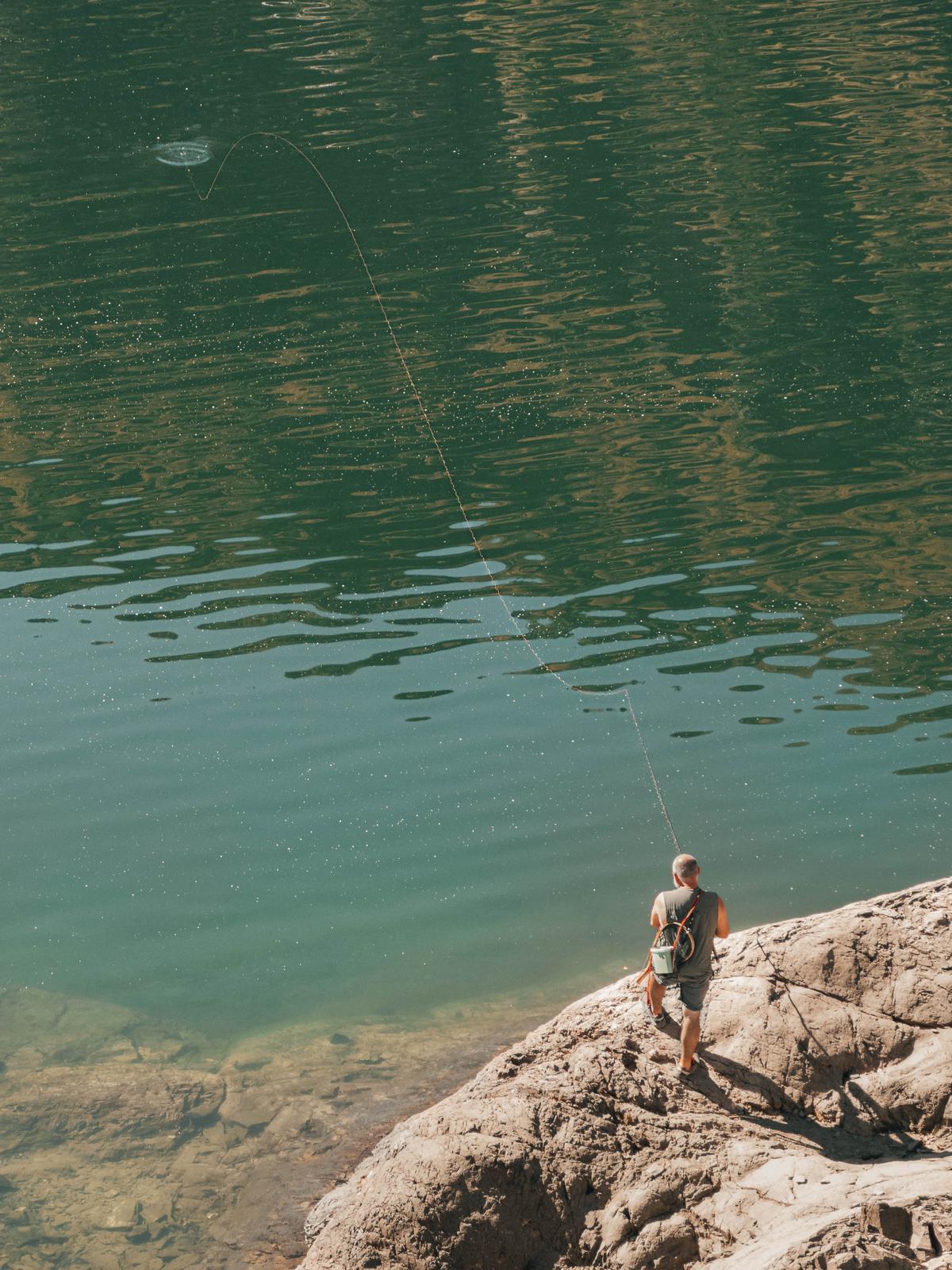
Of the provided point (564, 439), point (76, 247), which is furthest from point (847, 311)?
point (76, 247)

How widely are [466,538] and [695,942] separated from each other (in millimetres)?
10132

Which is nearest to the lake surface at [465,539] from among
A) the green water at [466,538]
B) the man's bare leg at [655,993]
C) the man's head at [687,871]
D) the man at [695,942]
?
the green water at [466,538]

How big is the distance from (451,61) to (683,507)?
78.1ft

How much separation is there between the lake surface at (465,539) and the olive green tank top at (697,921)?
3531mm

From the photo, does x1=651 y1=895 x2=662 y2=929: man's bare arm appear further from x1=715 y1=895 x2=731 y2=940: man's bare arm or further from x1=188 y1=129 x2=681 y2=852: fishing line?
x1=188 y1=129 x2=681 y2=852: fishing line

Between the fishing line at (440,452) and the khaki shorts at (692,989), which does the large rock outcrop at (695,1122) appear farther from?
the fishing line at (440,452)

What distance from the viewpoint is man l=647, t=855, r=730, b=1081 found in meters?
8.08

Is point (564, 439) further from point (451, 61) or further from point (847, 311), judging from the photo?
point (451, 61)

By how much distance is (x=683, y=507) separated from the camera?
1781 cm

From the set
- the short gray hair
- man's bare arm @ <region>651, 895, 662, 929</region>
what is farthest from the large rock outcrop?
the short gray hair

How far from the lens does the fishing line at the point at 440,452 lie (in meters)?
13.9

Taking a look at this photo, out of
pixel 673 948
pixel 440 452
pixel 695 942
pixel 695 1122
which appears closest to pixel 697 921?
pixel 695 942

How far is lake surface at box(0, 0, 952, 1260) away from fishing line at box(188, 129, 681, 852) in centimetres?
11

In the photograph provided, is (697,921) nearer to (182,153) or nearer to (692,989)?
(692,989)
